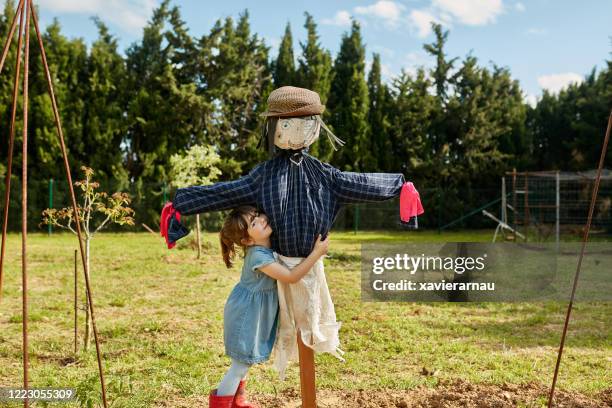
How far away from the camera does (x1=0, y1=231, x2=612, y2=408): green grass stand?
157 inches

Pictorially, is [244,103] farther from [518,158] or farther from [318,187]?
[318,187]

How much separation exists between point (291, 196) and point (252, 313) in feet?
1.88

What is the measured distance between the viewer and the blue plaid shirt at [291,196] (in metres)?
2.71

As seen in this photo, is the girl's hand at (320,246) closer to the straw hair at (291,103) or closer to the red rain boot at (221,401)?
the straw hair at (291,103)

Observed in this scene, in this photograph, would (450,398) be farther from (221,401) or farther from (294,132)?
(294,132)

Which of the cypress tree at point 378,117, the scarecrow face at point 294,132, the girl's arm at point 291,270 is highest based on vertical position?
the cypress tree at point 378,117

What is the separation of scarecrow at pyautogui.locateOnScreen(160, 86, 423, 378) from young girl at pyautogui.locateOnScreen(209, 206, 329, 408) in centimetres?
5

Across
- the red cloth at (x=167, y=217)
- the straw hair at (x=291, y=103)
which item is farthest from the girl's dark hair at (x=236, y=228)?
the straw hair at (x=291, y=103)

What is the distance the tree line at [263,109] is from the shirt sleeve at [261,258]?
587 inches

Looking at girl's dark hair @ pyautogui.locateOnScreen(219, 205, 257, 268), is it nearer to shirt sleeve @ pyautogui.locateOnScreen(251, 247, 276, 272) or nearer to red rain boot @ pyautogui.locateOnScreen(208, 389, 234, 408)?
shirt sleeve @ pyautogui.locateOnScreen(251, 247, 276, 272)

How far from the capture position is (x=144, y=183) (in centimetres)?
1752

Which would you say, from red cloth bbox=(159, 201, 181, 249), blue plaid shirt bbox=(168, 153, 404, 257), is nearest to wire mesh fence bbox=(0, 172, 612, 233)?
blue plaid shirt bbox=(168, 153, 404, 257)

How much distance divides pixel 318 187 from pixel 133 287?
5501 millimetres

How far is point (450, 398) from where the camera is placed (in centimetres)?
348
